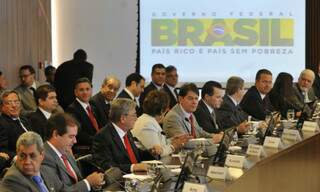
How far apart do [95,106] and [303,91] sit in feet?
9.36

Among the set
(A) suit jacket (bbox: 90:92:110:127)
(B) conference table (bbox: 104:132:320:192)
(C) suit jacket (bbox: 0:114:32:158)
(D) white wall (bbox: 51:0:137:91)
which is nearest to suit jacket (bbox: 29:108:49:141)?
(C) suit jacket (bbox: 0:114:32:158)

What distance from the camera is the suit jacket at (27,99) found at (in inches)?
275

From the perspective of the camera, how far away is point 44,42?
31.2ft

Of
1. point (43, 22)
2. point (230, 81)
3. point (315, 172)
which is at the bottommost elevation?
point (315, 172)

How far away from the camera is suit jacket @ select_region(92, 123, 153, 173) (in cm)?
382

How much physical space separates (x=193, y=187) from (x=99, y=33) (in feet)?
24.9

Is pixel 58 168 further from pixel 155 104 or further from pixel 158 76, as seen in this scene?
pixel 158 76

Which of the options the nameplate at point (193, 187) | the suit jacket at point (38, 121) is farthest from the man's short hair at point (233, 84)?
the nameplate at point (193, 187)

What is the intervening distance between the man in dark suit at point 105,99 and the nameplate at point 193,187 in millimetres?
3447

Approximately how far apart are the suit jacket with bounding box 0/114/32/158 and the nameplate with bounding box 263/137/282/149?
2007mm

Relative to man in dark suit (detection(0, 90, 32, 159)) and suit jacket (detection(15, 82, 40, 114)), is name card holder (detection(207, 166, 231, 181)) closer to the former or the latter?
man in dark suit (detection(0, 90, 32, 159))

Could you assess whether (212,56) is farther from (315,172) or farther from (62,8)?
(315,172)

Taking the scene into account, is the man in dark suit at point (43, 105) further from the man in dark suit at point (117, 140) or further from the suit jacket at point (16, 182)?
the suit jacket at point (16, 182)

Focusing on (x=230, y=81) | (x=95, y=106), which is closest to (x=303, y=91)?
(x=230, y=81)
